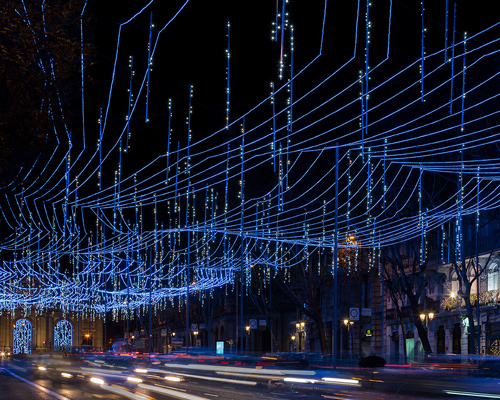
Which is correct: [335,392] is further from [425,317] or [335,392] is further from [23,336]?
[23,336]

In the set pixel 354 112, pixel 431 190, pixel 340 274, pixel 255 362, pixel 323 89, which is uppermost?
pixel 323 89

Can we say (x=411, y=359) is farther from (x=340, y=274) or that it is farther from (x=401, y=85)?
(x=340, y=274)

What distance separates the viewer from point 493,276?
1761 inches

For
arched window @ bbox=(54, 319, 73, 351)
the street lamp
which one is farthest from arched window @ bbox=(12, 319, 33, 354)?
the street lamp

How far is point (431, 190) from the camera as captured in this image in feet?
124

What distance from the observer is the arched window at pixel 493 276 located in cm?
4444

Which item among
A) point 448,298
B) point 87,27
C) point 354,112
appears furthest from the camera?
point 448,298

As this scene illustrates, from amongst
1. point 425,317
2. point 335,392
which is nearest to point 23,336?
point 425,317

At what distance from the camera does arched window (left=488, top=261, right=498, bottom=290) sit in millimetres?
44438

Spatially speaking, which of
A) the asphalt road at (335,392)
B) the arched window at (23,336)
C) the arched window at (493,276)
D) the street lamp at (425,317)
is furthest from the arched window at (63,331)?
the asphalt road at (335,392)

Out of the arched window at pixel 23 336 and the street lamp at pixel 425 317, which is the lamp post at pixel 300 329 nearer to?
Answer: the street lamp at pixel 425 317

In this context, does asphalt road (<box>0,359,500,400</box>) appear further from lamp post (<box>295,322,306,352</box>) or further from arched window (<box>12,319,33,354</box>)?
arched window (<box>12,319,33,354</box>)

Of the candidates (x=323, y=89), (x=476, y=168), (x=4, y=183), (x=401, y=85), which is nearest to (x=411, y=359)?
(x=476, y=168)

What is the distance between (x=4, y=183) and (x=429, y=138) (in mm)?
21396
